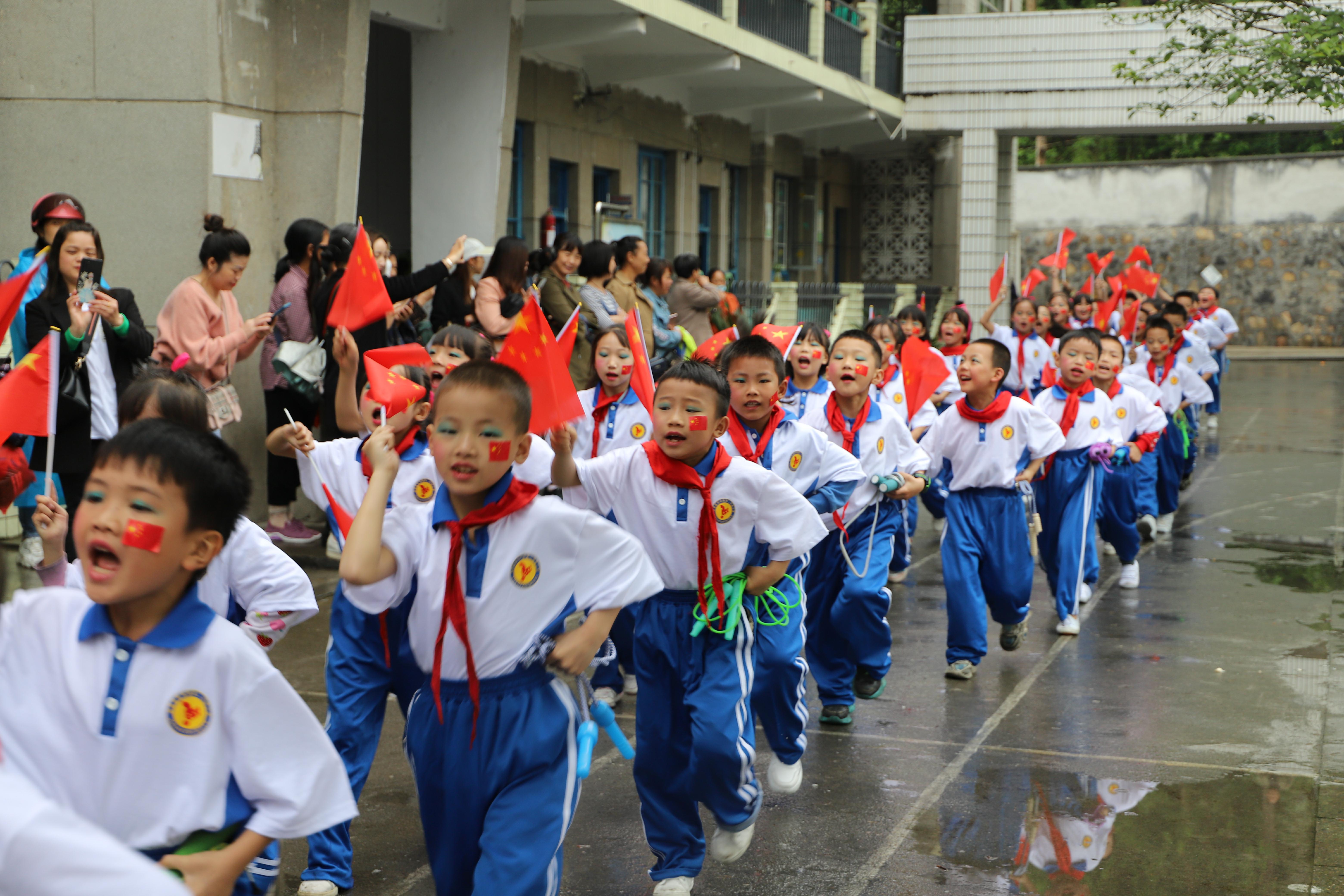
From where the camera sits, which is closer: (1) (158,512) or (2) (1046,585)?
(1) (158,512)

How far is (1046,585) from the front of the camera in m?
8.69

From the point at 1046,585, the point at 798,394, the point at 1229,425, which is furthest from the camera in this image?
the point at 1229,425

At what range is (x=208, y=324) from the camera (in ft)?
22.5

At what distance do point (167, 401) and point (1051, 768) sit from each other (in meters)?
3.30

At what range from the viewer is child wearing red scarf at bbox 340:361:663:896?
304 cm

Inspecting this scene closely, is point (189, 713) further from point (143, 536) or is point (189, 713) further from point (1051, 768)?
point (1051, 768)

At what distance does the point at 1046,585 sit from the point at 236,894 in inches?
269

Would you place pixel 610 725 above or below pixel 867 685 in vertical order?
above

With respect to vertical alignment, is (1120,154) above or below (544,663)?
above

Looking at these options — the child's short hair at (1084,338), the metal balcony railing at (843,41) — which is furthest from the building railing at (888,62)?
the child's short hair at (1084,338)

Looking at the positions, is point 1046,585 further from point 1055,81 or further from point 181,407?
point 1055,81

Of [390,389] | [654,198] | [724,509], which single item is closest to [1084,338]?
[724,509]

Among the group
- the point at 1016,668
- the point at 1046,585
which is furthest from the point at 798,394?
the point at 1046,585

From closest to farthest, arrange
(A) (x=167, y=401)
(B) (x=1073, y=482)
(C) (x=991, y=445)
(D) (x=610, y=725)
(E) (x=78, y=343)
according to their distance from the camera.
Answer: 1. (D) (x=610, y=725)
2. (A) (x=167, y=401)
3. (E) (x=78, y=343)
4. (C) (x=991, y=445)
5. (B) (x=1073, y=482)
